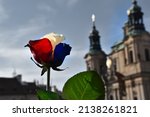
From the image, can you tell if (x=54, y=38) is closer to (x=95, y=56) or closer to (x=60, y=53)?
(x=60, y=53)

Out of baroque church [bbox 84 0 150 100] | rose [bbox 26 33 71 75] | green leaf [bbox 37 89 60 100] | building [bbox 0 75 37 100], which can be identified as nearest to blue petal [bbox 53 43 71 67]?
rose [bbox 26 33 71 75]

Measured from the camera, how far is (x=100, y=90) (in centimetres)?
111

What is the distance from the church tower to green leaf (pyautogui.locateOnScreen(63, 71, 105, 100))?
54160 mm

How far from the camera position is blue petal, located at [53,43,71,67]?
3.76ft

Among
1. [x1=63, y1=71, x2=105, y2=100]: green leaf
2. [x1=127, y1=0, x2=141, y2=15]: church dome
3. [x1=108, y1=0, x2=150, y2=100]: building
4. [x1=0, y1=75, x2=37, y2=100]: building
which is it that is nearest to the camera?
[x1=63, y1=71, x2=105, y2=100]: green leaf

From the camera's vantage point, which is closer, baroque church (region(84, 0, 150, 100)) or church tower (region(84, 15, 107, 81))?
baroque church (region(84, 0, 150, 100))

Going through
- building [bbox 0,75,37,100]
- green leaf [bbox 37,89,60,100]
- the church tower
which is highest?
the church tower

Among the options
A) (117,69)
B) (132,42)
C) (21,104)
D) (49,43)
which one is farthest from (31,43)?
(117,69)

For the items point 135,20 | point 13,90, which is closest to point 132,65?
point 135,20

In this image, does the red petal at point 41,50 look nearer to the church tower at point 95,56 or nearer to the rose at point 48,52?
the rose at point 48,52

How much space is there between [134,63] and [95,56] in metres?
11.3

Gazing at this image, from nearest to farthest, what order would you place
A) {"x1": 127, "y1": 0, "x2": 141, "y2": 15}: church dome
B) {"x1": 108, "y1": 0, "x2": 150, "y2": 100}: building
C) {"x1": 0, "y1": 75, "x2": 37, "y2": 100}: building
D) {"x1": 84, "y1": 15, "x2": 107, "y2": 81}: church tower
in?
1. {"x1": 108, "y1": 0, "x2": 150, "y2": 100}: building
2. {"x1": 0, "y1": 75, "x2": 37, "y2": 100}: building
3. {"x1": 127, "y1": 0, "x2": 141, "y2": 15}: church dome
4. {"x1": 84, "y1": 15, "x2": 107, "y2": 81}: church tower

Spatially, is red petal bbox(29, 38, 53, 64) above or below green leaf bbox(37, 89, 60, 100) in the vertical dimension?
above

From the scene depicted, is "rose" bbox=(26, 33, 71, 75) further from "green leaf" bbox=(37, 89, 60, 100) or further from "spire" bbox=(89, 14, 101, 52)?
"spire" bbox=(89, 14, 101, 52)
